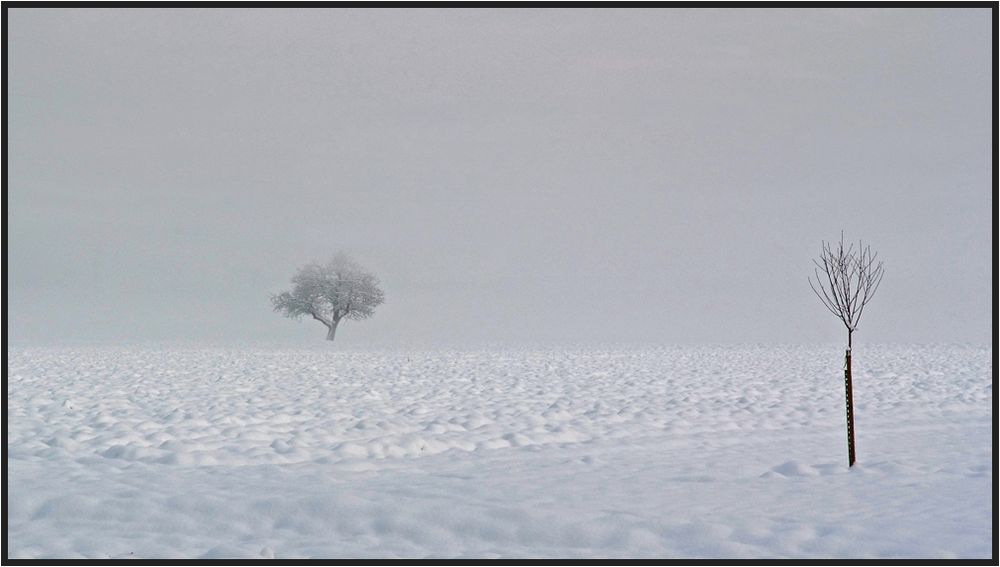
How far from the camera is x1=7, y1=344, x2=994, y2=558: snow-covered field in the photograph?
233 inches

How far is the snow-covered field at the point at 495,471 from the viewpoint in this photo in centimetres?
592

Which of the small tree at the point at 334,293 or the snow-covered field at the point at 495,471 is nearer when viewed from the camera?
the snow-covered field at the point at 495,471

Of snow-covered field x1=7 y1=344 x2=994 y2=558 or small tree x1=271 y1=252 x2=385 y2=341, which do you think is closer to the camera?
snow-covered field x1=7 y1=344 x2=994 y2=558

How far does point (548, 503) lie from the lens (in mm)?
6980

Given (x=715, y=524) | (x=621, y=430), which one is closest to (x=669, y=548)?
(x=715, y=524)

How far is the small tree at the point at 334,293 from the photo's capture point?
52.0 meters

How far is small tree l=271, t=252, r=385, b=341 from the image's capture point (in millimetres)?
52000

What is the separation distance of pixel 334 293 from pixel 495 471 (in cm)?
4470

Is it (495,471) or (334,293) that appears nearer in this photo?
(495,471)

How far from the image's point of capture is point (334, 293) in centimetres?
5197

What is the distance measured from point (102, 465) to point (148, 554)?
3657 mm

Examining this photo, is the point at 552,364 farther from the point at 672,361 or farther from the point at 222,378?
the point at 222,378

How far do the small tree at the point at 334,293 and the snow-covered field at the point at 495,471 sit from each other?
34604 mm

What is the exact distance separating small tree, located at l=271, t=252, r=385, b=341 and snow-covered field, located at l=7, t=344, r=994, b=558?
34604 mm
